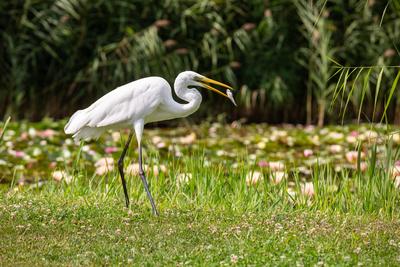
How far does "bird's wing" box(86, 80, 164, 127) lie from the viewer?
5664mm

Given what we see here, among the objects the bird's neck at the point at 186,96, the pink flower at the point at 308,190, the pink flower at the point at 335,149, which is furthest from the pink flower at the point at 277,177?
the pink flower at the point at 335,149

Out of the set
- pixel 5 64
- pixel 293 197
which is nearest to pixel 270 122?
pixel 5 64

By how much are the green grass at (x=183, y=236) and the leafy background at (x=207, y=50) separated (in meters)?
4.98

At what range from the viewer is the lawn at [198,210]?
4598 millimetres

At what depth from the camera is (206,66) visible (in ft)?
37.4

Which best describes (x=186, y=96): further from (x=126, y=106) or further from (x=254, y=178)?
(x=254, y=178)

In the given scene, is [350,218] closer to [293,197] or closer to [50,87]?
[293,197]

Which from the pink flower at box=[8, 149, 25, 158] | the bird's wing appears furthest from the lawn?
the bird's wing

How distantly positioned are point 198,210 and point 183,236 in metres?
0.80

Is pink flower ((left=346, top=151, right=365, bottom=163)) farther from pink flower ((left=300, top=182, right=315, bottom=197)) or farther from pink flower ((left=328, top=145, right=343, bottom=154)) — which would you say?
pink flower ((left=300, top=182, right=315, bottom=197))

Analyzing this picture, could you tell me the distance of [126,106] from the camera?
5711mm

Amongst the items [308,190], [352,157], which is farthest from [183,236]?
[352,157]

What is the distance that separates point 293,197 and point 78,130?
1.80 metres

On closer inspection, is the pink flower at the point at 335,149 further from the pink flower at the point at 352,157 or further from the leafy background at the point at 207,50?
the leafy background at the point at 207,50
